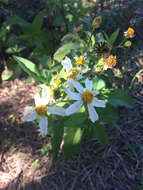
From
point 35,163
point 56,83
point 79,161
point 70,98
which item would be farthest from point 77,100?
point 35,163

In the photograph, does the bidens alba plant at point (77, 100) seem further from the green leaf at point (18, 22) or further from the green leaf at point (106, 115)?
the green leaf at point (18, 22)

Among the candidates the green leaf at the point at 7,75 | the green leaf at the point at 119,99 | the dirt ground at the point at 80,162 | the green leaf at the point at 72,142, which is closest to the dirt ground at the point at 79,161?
the dirt ground at the point at 80,162

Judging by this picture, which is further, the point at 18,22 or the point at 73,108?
the point at 18,22

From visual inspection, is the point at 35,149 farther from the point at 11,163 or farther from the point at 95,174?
the point at 95,174

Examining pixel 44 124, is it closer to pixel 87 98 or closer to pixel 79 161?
pixel 87 98

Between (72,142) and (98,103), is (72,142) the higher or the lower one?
the lower one
